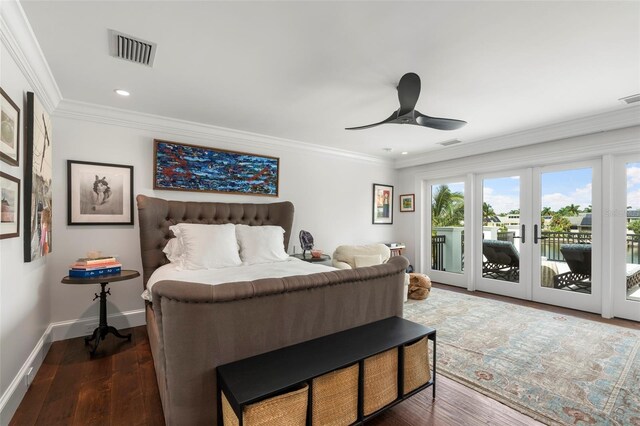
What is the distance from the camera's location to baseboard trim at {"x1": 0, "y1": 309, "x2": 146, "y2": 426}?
5.93 feet

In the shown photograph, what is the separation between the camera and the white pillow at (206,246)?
291 centimetres

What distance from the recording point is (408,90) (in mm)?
2365

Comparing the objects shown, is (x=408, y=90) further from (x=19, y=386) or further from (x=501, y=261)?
(x=501, y=261)

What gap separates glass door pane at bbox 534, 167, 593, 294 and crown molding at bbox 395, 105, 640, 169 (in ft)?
1.96

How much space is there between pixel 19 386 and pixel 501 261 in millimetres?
5744

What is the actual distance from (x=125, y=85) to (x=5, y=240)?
163cm

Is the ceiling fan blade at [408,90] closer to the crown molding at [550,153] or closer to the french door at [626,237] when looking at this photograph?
the crown molding at [550,153]

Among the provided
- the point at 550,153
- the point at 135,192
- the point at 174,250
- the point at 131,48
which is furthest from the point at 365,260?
the point at 131,48

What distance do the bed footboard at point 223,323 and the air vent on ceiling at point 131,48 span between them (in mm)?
1719

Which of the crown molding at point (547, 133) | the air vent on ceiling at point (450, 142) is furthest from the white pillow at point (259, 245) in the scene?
the crown molding at point (547, 133)

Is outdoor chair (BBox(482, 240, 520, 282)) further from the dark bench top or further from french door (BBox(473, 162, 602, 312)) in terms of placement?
the dark bench top

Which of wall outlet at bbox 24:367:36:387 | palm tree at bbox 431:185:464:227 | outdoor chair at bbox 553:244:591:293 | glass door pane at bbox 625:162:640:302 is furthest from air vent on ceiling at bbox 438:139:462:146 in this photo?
wall outlet at bbox 24:367:36:387

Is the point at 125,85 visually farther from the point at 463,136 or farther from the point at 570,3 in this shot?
the point at 463,136

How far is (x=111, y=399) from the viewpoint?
2039 mm
